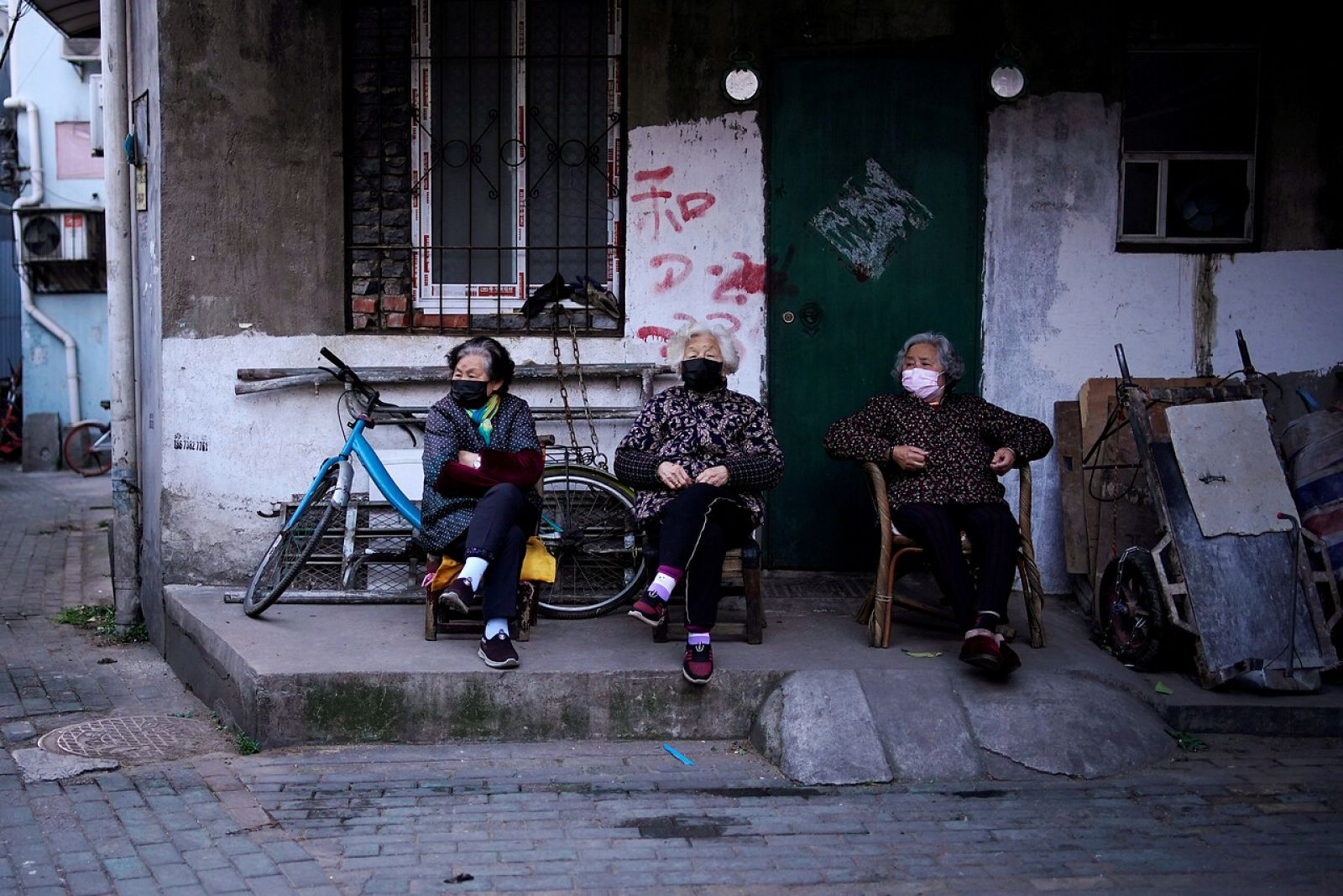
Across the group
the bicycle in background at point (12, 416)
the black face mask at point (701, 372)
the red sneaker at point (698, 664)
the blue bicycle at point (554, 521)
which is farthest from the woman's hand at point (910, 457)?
the bicycle in background at point (12, 416)

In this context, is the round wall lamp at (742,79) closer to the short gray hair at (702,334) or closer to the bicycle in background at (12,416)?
the short gray hair at (702,334)

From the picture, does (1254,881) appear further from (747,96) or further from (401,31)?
(401,31)

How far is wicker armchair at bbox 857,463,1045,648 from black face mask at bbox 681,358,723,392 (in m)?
0.78

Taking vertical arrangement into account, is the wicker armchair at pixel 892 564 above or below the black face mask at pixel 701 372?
below

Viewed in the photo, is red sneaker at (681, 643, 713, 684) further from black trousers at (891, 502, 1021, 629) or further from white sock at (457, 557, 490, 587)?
black trousers at (891, 502, 1021, 629)

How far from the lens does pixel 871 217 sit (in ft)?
21.8

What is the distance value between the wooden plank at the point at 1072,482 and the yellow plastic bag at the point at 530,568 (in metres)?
2.68

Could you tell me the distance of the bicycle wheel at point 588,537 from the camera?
632 cm

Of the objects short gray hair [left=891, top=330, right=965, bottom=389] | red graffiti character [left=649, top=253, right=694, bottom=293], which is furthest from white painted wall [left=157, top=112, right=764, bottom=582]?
short gray hair [left=891, top=330, right=965, bottom=389]

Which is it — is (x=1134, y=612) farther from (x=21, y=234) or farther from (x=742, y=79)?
(x=21, y=234)

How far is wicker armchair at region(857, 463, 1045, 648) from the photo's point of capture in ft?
18.1

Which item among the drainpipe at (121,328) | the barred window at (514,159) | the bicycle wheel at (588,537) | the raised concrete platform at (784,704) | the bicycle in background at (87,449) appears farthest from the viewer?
the bicycle in background at (87,449)

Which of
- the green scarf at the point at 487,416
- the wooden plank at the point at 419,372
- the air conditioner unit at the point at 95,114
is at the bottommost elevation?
the green scarf at the point at 487,416

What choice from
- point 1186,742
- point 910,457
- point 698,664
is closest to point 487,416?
point 698,664
